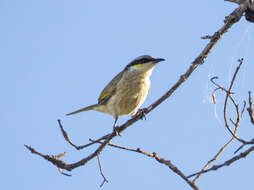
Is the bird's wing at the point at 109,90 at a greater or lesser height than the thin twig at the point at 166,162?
greater

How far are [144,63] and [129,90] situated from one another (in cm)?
60

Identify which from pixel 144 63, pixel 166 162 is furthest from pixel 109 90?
pixel 166 162

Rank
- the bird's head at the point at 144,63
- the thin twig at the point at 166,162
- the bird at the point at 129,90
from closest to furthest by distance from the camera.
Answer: the thin twig at the point at 166,162, the bird at the point at 129,90, the bird's head at the point at 144,63

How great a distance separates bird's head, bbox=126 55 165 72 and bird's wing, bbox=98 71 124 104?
31cm

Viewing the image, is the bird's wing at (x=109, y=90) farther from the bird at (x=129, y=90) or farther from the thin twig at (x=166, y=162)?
the thin twig at (x=166, y=162)

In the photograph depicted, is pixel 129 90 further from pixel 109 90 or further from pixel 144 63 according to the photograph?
pixel 144 63

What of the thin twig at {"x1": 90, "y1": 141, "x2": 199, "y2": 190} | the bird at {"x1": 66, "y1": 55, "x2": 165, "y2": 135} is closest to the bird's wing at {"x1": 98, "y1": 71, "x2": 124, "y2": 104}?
the bird at {"x1": 66, "y1": 55, "x2": 165, "y2": 135}

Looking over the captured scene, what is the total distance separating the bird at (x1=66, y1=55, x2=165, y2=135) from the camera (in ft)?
22.2

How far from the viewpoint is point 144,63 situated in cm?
712

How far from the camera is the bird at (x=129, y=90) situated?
677 cm

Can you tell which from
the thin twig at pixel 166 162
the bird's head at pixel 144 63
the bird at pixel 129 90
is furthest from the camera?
the bird's head at pixel 144 63

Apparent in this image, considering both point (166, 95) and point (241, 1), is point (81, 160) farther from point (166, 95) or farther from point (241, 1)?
point (241, 1)

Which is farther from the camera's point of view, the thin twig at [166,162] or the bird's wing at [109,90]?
the bird's wing at [109,90]

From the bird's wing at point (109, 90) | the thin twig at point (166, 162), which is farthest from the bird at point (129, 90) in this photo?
the thin twig at point (166, 162)
